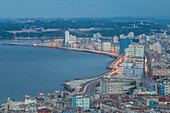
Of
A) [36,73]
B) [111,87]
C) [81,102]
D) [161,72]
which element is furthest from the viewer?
[36,73]

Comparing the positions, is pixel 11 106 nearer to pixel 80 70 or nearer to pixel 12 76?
pixel 12 76

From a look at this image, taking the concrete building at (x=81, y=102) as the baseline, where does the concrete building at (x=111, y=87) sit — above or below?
below

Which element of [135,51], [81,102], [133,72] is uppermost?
[81,102]

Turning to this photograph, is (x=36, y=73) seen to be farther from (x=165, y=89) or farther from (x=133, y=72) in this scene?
(x=165, y=89)

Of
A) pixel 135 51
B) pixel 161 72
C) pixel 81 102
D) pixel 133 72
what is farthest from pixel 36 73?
pixel 81 102

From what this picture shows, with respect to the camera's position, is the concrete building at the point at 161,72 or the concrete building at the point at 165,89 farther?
the concrete building at the point at 161,72

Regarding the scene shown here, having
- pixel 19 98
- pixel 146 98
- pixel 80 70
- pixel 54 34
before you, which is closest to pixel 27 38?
pixel 54 34

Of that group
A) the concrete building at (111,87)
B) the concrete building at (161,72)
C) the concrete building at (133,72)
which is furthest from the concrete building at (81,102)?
the concrete building at (161,72)

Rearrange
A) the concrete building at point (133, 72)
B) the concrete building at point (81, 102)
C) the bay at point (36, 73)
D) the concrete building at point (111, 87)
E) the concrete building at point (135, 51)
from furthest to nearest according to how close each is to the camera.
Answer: the concrete building at point (135, 51) → the concrete building at point (133, 72) → the bay at point (36, 73) → the concrete building at point (111, 87) → the concrete building at point (81, 102)

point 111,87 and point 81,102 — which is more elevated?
point 81,102

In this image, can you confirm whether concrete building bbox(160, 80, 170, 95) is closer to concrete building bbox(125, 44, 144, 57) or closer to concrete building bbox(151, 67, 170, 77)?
concrete building bbox(151, 67, 170, 77)

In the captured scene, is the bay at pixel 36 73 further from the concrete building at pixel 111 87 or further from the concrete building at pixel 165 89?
the concrete building at pixel 165 89
